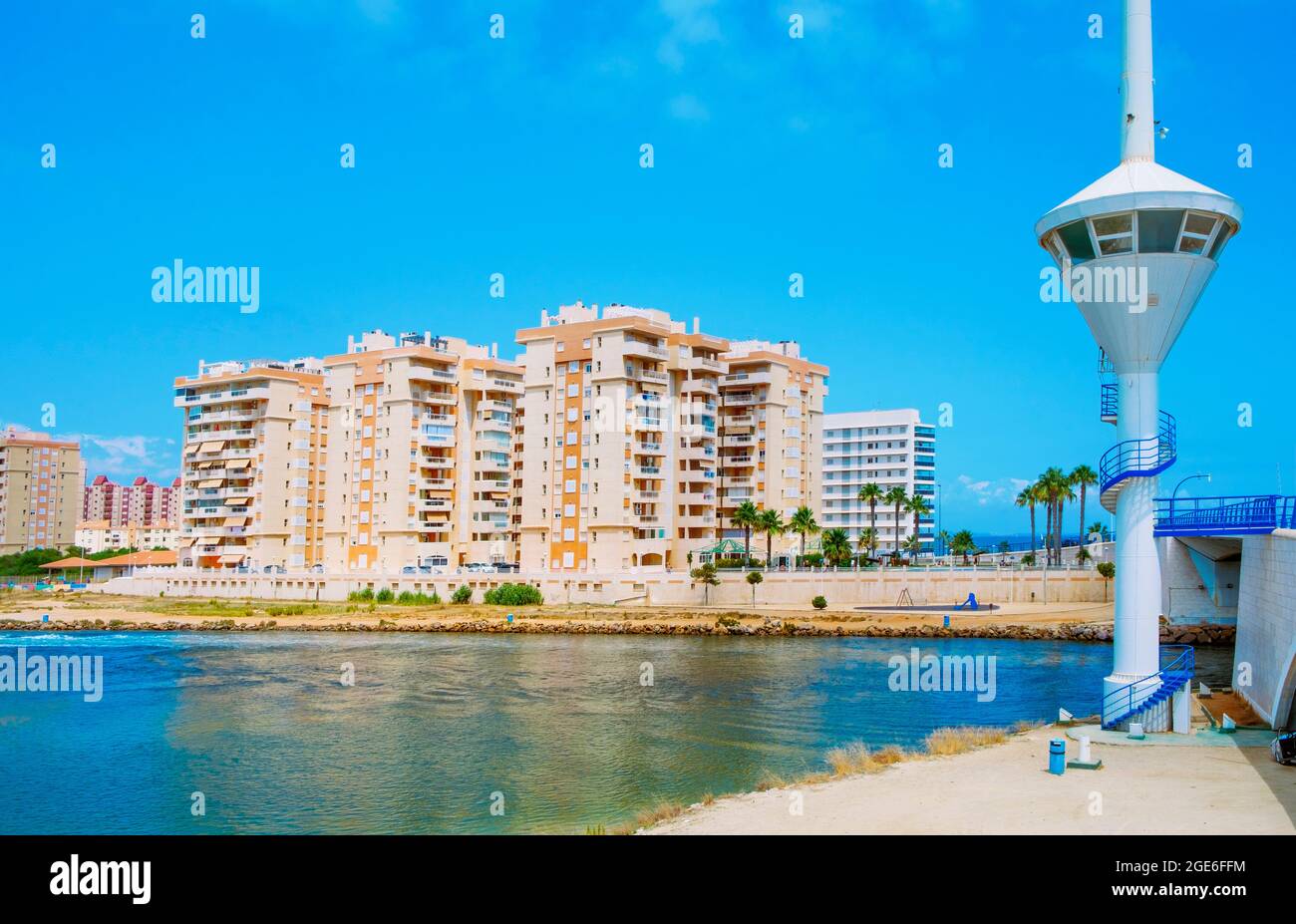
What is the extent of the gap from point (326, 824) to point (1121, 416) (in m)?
23.4

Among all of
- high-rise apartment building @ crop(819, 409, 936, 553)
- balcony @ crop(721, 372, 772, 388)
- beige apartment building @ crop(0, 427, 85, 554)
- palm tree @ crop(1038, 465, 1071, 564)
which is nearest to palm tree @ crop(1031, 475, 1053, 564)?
palm tree @ crop(1038, 465, 1071, 564)

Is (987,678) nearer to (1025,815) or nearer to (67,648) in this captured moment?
(1025,815)

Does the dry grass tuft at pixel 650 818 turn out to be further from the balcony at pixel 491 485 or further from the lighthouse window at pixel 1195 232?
the balcony at pixel 491 485

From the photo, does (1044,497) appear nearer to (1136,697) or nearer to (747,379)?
(747,379)

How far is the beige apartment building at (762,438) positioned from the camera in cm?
10694

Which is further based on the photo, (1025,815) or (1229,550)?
(1229,550)

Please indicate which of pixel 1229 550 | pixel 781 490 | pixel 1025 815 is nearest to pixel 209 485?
pixel 781 490

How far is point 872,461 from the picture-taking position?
165250mm

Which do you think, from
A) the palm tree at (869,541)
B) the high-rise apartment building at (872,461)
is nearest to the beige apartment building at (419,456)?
the palm tree at (869,541)

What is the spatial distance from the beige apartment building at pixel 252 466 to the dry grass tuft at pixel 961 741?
93372 millimetres

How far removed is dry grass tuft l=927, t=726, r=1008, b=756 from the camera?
1083 inches

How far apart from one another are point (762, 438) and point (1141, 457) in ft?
265

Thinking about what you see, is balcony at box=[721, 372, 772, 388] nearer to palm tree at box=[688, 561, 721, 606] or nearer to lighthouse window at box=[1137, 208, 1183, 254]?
palm tree at box=[688, 561, 721, 606]
